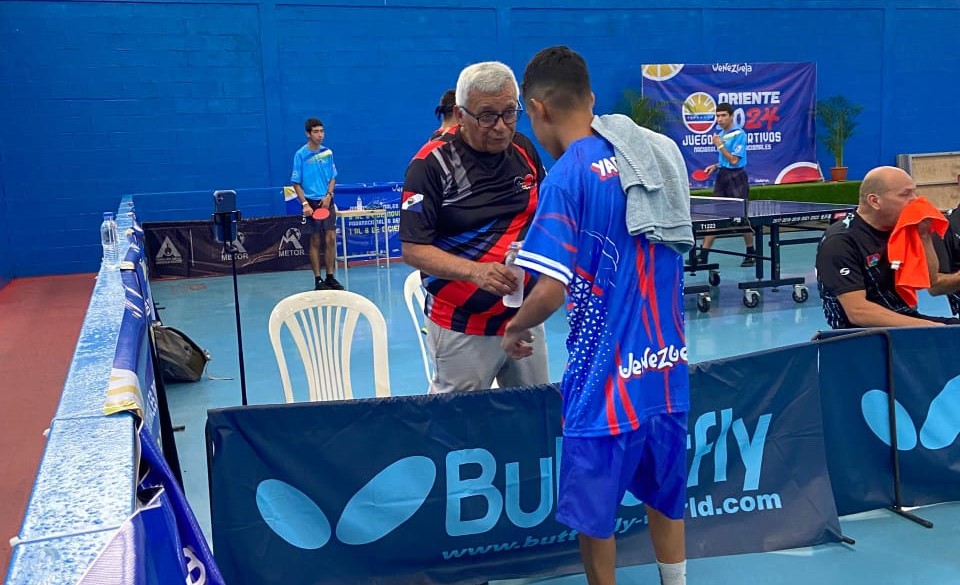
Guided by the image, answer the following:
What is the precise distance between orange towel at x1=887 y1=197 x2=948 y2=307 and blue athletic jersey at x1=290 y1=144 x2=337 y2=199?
7879 mm

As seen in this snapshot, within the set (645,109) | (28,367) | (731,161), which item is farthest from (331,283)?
(645,109)

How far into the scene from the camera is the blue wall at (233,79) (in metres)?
11.5

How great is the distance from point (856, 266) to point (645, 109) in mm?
10196

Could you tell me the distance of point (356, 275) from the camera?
1127 centimetres

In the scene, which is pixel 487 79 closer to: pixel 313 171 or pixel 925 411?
pixel 925 411

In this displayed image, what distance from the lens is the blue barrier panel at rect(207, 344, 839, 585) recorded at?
110 inches

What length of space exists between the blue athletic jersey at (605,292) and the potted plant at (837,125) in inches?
554

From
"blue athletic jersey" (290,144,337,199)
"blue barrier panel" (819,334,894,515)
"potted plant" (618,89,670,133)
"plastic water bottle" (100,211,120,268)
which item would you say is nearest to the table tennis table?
"blue barrier panel" (819,334,894,515)

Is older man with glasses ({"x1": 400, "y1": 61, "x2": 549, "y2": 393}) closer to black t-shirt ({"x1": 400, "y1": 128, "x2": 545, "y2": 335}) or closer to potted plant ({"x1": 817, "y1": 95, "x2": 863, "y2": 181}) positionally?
black t-shirt ({"x1": 400, "y1": 128, "x2": 545, "y2": 335})

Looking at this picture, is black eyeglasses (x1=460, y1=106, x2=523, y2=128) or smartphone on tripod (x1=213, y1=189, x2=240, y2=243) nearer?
black eyeglasses (x1=460, y1=106, x2=523, y2=128)

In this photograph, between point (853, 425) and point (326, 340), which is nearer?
point (853, 425)

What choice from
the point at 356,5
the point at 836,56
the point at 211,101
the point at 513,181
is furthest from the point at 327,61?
the point at 513,181

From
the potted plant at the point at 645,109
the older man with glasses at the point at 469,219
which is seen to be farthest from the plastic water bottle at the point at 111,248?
the potted plant at the point at 645,109

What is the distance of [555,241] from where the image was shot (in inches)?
85.9
